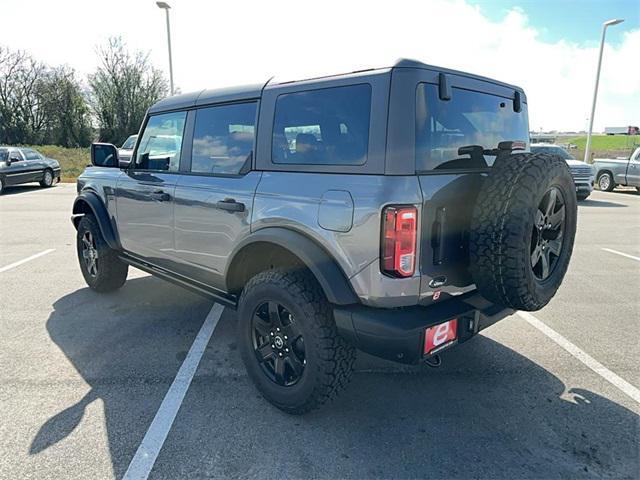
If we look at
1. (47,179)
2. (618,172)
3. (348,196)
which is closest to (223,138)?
(348,196)

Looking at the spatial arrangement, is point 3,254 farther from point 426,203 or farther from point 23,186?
point 23,186

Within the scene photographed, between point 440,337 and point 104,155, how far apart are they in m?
3.58

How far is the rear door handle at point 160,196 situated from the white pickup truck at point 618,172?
16927mm

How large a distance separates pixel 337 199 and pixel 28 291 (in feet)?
14.3

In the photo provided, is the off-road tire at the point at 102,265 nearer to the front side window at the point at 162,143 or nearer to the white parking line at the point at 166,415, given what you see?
the front side window at the point at 162,143

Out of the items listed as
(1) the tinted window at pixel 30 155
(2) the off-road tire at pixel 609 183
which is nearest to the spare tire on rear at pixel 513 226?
(2) the off-road tire at pixel 609 183

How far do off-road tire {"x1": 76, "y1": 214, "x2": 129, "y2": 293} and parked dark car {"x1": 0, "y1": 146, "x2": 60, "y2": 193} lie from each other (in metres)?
12.0

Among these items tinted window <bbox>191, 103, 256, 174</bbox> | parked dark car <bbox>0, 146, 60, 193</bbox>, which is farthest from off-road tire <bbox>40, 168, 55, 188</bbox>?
tinted window <bbox>191, 103, 256, 174</bbox>

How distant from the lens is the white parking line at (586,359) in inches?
117

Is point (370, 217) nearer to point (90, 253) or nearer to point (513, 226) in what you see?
point (513, 226)

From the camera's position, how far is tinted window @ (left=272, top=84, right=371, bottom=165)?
7.57 ft

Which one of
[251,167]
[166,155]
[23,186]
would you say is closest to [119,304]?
[166,155]

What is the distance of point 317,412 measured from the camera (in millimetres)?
2695

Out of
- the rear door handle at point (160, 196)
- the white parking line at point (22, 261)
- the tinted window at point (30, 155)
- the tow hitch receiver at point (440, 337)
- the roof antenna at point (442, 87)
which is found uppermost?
the roof antenna at point (442, 87)
